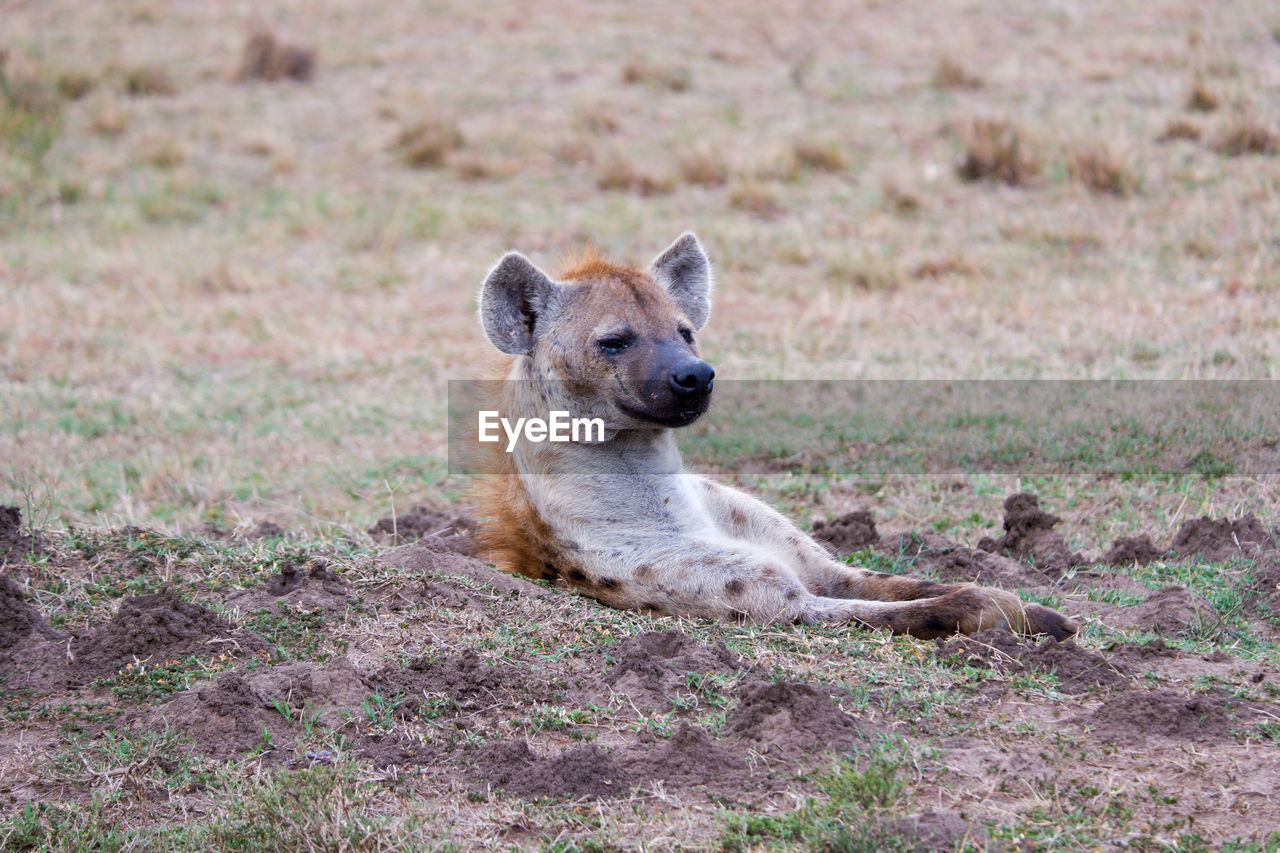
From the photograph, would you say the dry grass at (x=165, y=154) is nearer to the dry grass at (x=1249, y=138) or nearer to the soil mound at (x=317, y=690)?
the dry grass at (x=1249, y=138)

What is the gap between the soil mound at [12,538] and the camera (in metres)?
4.04

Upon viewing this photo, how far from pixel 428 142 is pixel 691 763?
9.43m

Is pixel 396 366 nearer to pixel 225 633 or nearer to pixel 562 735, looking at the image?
pixel 225 633

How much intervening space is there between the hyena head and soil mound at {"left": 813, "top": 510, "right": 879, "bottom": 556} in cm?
94

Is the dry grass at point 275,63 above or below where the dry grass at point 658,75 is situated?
above

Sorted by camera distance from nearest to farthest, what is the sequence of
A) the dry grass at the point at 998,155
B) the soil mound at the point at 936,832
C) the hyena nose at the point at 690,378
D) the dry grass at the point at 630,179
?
the soil mound at the point at 936,832 → the hyena nose at the point at 690,378 → the dry grass at the point at 998,155 → the dry grass at the point at 630,179

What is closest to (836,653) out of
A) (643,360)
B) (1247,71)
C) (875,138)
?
(643,360)

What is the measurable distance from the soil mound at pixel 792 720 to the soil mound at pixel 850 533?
165 cm

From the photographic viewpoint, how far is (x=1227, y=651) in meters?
3.43

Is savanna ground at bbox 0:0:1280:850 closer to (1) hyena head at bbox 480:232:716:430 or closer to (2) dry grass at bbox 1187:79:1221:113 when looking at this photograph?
(2) dry grass at bbox 1187:79:1221:113

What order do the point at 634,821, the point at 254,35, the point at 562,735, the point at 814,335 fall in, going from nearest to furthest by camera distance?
the point at 634,821, the point at 562,735, the point at 814,335, the point at 254,35

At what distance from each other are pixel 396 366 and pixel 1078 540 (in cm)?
412

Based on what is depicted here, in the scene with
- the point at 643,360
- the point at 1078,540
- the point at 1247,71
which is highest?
the point at 1247,71

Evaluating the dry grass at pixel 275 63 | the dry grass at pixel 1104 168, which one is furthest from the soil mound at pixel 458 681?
the dry grass at pixel 275 63
